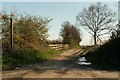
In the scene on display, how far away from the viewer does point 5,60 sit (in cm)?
1759

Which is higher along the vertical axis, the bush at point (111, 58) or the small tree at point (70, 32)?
the small tree at point (70, 32)

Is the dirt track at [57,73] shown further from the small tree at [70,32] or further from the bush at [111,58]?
the small tree at [70,32]

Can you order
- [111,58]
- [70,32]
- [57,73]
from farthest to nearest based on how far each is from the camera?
[70,32]
[111,58]
[57,73]

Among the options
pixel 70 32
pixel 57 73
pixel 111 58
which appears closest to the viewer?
pixel 57 73

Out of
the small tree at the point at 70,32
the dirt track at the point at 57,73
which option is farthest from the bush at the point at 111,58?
the small tree at the point at 70,32

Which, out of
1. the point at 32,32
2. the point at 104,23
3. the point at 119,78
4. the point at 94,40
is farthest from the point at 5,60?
the point at 104,23

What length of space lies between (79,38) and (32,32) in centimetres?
4513

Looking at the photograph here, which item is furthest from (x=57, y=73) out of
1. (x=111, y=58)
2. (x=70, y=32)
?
(x=70, y=32)

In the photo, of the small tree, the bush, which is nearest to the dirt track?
the bush

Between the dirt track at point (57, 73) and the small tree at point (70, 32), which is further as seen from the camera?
the small tree at point (70, 32)

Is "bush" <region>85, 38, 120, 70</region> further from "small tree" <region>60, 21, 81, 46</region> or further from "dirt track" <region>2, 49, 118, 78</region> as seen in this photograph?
"small tree" <region>60, 21, 81, 46</region>

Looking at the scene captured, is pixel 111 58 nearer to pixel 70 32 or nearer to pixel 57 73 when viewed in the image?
pixel 57 73

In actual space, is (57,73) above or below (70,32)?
below

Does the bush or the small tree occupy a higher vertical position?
the small tree
